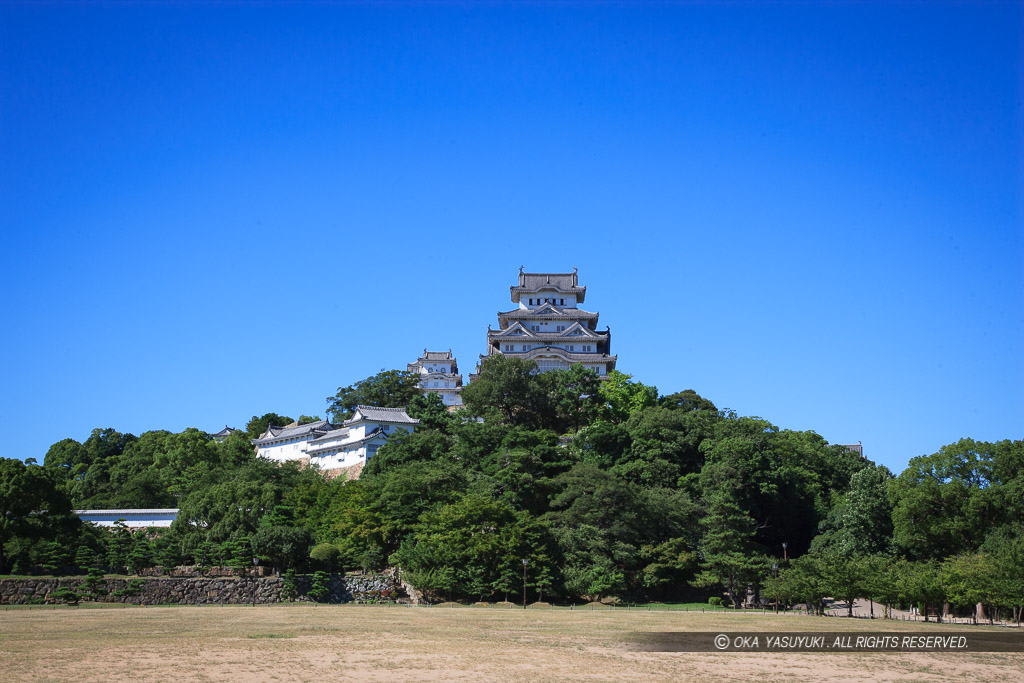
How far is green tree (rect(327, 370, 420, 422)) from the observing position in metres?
65.6

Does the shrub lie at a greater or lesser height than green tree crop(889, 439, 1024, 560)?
lesser

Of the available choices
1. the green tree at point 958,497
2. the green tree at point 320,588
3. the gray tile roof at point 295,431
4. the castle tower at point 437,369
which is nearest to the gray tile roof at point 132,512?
the green tree at point 320,588

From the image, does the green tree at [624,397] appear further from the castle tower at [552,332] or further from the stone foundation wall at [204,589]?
the stone foundation wall at [204,589]

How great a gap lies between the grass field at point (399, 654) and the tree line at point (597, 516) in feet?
26.0

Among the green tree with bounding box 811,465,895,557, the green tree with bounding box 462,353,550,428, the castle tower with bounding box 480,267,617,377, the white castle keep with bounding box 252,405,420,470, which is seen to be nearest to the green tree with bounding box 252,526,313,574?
the white castle keep with bounding box 252,405,420,470

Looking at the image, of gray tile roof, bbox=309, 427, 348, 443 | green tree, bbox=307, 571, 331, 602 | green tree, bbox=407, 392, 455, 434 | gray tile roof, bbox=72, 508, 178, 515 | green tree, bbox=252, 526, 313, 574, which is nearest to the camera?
green tree, bbox=307, 571, 331, 602

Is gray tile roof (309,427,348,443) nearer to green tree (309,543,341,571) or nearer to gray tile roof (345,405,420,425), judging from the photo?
gray tile roof (345,405,420,425)

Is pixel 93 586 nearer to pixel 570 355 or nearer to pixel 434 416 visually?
pixel 434 416

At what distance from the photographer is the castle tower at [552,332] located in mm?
63969

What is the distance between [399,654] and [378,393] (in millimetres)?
49438

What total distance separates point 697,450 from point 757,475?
3919mm

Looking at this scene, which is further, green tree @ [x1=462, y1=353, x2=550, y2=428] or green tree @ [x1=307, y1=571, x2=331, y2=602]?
green tree @ [x1=462, y1=353, x2=550, y2=428]

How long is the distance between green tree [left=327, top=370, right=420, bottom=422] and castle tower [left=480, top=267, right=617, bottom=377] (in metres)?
7.41

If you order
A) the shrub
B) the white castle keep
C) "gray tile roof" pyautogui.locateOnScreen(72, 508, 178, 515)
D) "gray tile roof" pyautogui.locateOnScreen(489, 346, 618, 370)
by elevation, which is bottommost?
the shrub
